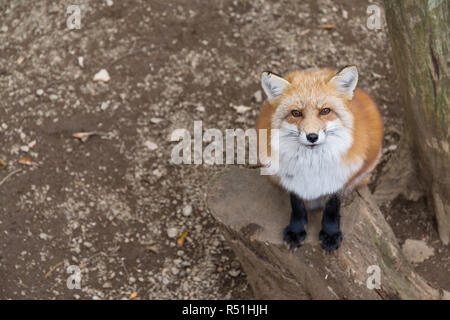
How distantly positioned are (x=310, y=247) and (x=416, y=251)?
1.25 metres

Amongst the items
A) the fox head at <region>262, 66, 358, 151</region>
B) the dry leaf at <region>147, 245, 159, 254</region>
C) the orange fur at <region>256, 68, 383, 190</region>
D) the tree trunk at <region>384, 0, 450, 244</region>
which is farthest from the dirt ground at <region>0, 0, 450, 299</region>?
the fox head at <region>262, 66, 358, 151</region>

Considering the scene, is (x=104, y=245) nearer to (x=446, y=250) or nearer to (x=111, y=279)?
(x=111, y=279)

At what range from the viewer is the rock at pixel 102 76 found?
4.82 metres

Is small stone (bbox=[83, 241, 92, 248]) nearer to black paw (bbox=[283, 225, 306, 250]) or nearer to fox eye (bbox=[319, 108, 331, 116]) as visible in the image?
black paw (bbox=[283, 225, 306, 250])

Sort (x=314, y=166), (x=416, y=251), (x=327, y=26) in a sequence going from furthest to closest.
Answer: (x=327, y=26) < (x=416, y=251) < (x=314, y=166)

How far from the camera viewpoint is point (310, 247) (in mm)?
3039

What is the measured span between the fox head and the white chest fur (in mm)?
12

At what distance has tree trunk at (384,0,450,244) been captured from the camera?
2.90 metres

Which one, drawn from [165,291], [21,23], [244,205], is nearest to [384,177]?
[244,205]

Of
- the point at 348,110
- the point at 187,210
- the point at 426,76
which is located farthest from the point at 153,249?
the point at 426,76

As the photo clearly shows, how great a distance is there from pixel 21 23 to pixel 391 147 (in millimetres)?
3902

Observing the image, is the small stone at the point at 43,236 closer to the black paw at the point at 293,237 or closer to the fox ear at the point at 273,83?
the black paw at the point at 293,237

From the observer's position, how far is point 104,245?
4.05 meters

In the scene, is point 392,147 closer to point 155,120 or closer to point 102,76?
point 155,120
